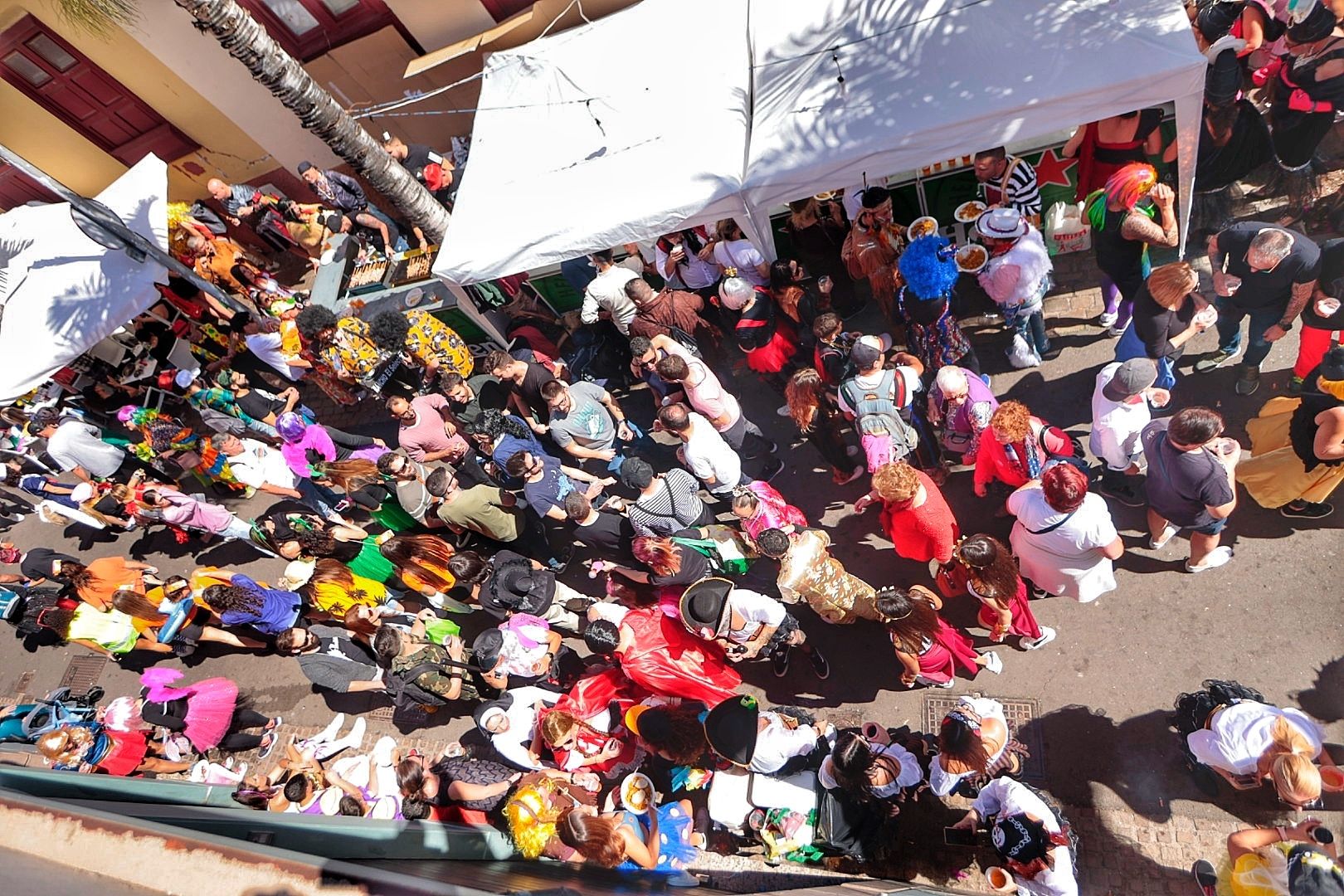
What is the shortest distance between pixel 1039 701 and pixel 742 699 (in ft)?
7.50

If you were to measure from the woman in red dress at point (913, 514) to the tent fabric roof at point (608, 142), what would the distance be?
309 cm

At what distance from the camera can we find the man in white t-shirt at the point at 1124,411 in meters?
4.63

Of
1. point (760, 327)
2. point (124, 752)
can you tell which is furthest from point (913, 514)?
point (124, 752)

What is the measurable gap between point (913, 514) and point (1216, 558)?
93.9 inches

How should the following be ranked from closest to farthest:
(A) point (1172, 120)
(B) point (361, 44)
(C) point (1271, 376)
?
(C) point (1271, 376) < (A) point (1172, 120) < (B) point (361, 44)

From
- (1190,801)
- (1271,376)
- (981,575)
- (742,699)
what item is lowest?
(1190,801)

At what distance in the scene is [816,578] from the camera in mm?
4770

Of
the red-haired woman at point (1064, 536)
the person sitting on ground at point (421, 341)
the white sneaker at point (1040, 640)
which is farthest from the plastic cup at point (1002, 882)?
the person sitting on ground at point (421, 341)

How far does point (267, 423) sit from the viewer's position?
26.7ft

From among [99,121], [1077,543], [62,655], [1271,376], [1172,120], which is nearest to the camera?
[1077,543]

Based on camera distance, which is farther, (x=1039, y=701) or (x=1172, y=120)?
(x=1172, y=120)

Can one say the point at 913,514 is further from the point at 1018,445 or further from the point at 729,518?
the point at 729,518

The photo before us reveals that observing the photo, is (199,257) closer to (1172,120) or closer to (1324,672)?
(1172,120)

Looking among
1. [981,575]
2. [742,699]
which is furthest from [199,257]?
[981,575]
